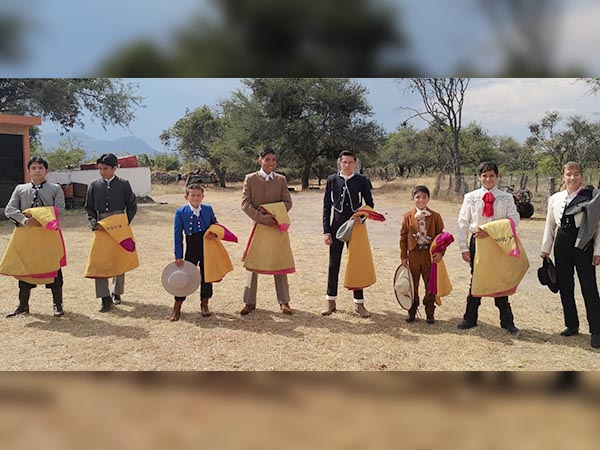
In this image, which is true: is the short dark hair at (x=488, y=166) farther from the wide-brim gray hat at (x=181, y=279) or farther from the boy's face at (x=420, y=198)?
the wide-brim gray hat at (x=181, y=279)

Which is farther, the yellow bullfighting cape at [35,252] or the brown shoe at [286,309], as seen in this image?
the brown shoe at [286,309]

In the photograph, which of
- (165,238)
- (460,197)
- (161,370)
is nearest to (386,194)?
(460,197)

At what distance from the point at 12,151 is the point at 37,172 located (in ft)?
22.6

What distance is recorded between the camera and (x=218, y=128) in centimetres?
2427

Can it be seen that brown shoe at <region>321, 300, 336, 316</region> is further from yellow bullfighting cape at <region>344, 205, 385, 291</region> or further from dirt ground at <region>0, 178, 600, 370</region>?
yellow bullfighting cape at <region>344, 205, 385, 291</region>

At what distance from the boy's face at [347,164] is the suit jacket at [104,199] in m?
2.01

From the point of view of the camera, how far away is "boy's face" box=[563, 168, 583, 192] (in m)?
3.77

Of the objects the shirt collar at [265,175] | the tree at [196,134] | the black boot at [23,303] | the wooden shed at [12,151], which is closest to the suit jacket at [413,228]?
the shirt collar at [265,175]

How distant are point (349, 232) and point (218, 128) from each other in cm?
2106

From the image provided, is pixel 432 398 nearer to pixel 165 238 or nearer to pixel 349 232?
pixel 349 232

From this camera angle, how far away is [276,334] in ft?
12.9

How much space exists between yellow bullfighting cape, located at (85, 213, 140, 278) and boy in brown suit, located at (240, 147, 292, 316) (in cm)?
114

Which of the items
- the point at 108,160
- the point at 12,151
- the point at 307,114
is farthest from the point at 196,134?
the point at 108,160

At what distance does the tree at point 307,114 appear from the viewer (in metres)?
19.5
